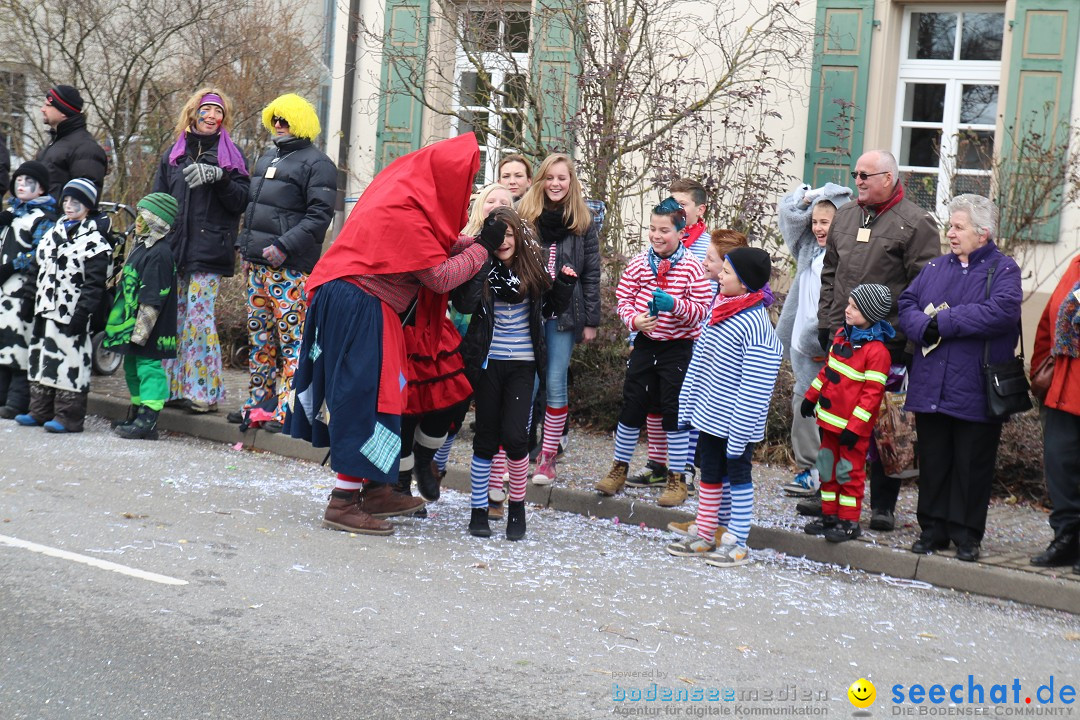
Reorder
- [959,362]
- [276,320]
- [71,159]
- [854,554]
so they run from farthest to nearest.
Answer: [71,159] → [276,320] → [854,554] → [959,362]

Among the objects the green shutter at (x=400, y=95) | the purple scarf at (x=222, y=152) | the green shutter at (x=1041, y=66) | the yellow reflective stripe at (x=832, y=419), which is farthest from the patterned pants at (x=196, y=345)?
the green shutter at (x=1041, y=66)

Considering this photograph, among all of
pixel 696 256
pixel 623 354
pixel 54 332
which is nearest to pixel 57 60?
pixel 54 332

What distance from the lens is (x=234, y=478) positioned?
8.02 metres

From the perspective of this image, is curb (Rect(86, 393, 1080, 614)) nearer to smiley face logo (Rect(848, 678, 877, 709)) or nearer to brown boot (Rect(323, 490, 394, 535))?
brown boot (Rect(323, 490, 394, 535))

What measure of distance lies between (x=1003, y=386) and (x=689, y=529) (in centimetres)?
178

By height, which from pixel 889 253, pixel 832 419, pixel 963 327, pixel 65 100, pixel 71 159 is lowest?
pixel 832 419

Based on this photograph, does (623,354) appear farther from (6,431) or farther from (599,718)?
(599,718)

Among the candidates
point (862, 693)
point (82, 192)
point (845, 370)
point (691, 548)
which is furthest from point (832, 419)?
point (82, 192)

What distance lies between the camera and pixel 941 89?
513 inches

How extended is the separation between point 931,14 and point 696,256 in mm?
6482

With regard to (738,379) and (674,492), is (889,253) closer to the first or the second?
(738,379)

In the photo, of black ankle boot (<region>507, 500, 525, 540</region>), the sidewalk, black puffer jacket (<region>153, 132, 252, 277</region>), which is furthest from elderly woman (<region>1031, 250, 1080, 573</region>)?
black puffer jacket (<region>153, 132, 252, 277</region>)

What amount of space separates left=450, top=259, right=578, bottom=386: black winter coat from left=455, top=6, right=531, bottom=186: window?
18.3ft

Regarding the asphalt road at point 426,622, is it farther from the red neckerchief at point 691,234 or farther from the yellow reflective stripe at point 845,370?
the red neckerchief at point 691,234
